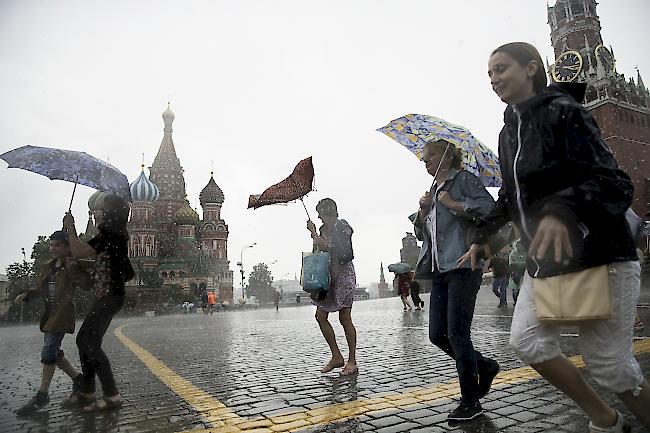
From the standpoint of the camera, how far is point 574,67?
54.5 meters

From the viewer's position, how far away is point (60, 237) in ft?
13.7

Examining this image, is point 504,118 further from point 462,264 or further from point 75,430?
point 75,430

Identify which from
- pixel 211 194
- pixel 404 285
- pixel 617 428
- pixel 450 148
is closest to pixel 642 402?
pixel 617 428

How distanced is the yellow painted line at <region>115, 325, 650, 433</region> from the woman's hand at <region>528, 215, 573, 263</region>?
190 cm

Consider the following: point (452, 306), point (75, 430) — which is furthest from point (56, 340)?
point (452, 306)

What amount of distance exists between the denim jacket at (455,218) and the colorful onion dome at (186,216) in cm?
6201

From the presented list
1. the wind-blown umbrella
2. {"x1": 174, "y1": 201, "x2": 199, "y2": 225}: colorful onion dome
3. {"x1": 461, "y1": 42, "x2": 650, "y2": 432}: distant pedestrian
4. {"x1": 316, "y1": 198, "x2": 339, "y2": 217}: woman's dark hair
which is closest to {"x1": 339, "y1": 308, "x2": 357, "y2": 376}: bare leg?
{"x1": 316, "y1": 198, "x2": 339, "y2": 217}: woman's dark hair

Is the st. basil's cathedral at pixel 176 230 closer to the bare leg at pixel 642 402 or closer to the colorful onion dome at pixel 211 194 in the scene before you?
the colorful onion dome at pixel 211 194

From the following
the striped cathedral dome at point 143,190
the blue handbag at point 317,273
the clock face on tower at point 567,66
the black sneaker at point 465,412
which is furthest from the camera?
the striped cathedral dome at point 143,190

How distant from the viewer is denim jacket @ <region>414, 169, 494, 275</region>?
3.29 meters

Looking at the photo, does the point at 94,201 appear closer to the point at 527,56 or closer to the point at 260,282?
the point at 527,56

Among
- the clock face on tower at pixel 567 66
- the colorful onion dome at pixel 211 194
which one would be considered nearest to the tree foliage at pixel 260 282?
the colorful onion dome at pixel 211 194

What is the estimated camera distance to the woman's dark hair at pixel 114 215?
3.92 metres

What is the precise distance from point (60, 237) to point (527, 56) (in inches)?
152
